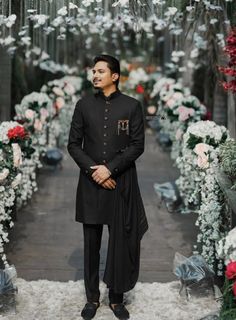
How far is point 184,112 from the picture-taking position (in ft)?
29.1

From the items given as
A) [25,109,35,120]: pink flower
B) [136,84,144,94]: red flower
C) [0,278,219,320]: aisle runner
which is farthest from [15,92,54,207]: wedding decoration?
[136,84,144,94]: red flower

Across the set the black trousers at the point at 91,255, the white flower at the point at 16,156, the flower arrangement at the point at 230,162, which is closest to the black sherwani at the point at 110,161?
the black trousers at the point at 91,255

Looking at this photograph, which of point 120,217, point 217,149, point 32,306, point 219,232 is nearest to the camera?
point 120,217

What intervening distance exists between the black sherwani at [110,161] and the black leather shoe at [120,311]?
158mm

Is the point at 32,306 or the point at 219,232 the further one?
the point at 219,232

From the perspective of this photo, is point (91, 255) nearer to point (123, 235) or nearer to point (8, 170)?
point (123, 235)

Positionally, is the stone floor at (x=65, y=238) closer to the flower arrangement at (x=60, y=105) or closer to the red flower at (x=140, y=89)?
the flower arrangement at (x=60, y=105)

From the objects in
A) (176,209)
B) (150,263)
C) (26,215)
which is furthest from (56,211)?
(150,263)

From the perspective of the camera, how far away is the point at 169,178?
11.4 metres

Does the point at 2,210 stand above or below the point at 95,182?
below

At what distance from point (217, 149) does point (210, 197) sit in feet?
1.77

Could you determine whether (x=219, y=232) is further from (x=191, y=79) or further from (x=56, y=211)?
(x=191, y=79)

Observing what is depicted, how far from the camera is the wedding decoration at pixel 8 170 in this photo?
5465mm

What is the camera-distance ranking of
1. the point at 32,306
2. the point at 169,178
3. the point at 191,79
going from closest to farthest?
the point at 32,306
the point at 169,178
the point at 191,79
